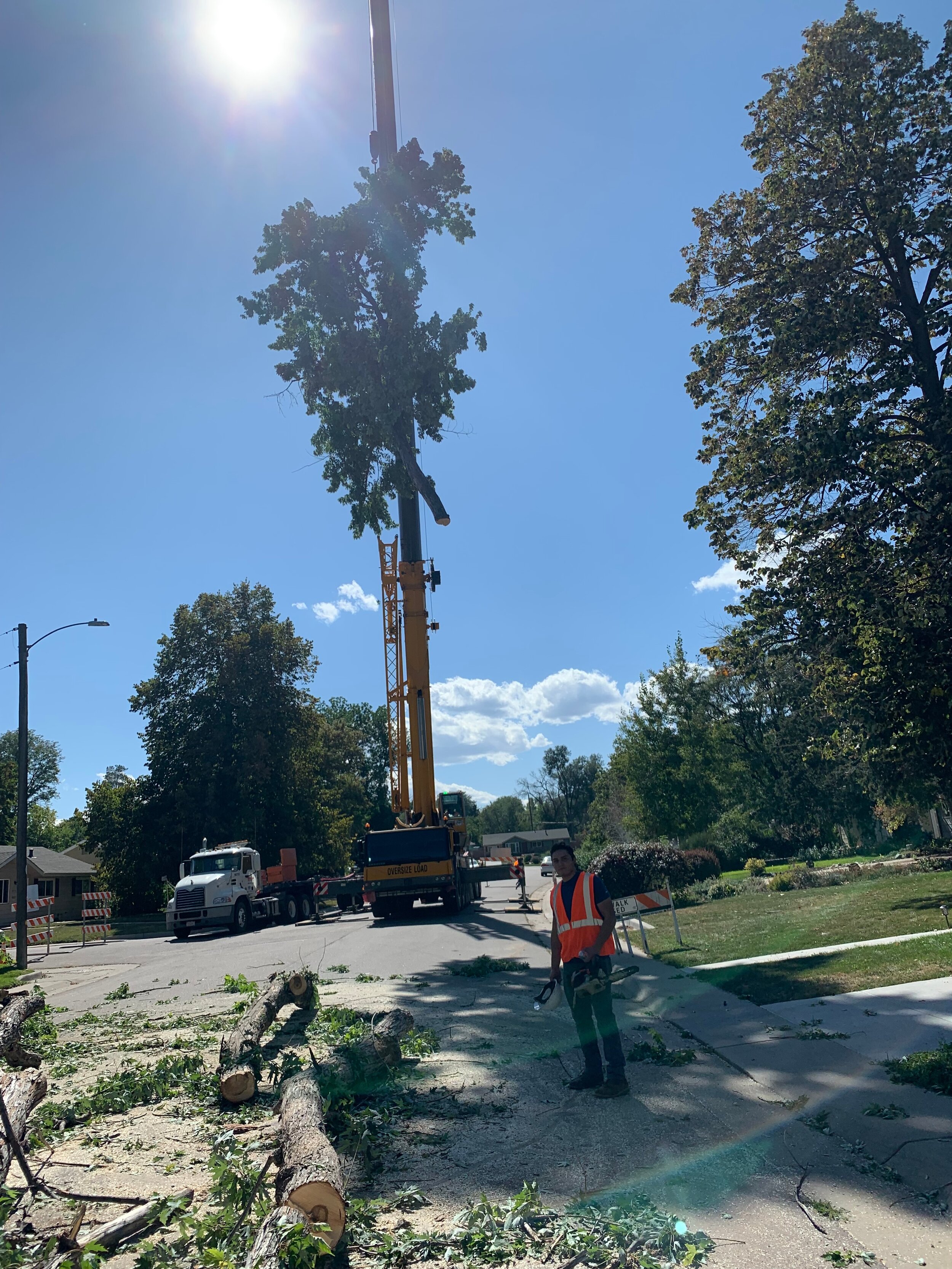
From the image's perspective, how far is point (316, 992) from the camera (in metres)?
10.3

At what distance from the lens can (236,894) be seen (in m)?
25.1

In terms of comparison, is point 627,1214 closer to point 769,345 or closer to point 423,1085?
point 423,1085

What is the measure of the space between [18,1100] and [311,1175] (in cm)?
303

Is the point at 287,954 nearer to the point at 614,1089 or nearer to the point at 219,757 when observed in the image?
the point at 614,1089

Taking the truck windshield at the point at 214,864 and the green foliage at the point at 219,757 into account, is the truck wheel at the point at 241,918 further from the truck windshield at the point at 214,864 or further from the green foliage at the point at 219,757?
the green foliage at the point at 219,757

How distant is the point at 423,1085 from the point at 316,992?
3.98 metres

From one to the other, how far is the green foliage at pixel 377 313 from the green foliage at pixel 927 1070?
57.1 feet

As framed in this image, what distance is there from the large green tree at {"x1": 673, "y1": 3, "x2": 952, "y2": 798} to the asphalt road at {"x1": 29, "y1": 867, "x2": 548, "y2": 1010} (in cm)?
688

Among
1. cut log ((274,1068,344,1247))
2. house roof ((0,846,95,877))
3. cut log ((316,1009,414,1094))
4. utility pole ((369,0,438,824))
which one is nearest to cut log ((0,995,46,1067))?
cut log ((316,1009,414,1094))

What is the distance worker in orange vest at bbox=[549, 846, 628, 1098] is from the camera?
6.03 metres

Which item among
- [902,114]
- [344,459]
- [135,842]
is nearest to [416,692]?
[344,459]

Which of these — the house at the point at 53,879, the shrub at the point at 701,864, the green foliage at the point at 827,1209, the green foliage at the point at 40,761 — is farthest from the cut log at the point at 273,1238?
the green foliage at the point at 40,761

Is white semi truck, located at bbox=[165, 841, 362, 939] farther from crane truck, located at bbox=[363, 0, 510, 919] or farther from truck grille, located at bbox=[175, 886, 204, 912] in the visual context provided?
crane truck, located at bbox=[363, 0, 510, 919]

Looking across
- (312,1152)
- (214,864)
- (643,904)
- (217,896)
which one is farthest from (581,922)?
(214,864)
